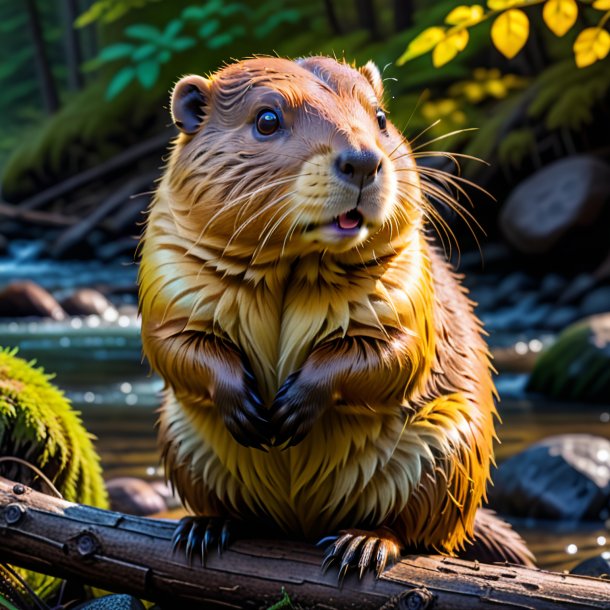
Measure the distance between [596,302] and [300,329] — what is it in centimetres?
1113

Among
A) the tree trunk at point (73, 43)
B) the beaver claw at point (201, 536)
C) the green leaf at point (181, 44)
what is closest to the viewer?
the beaver claw at point (201, 536)

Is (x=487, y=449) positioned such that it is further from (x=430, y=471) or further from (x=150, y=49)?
(x=150, y=49)

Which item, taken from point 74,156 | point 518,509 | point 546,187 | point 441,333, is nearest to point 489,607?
point 441,333

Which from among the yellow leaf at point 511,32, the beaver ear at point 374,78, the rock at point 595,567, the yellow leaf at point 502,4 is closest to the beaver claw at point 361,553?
the rock at point 595,567

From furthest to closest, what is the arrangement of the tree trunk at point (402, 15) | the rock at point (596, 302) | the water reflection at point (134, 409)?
the tree trunk at point (402, 15) < the rock at point (596, 302) < the water reflection at point (134, 409)

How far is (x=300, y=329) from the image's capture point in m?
3.08

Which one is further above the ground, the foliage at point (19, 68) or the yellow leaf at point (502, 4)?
the yellow leaf at point (502, 4)

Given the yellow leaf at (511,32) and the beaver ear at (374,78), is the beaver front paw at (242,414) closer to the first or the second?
the beaver ear at (374,78)

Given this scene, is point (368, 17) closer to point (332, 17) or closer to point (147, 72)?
point (332, 17)

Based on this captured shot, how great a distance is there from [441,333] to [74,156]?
21710 millimetres

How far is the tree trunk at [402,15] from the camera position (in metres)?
19.6

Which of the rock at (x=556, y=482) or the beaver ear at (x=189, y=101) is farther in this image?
the rock at (x=556, y=482)

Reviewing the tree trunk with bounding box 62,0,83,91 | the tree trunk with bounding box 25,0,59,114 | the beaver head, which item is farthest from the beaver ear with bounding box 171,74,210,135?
the tree trunk with bounding box 62,0,83,91

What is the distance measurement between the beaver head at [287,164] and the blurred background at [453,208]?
22 cm
